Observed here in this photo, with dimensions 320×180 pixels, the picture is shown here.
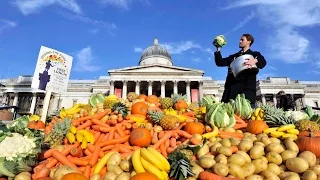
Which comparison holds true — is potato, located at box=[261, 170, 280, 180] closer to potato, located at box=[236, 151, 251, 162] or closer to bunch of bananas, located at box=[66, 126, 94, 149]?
potato, located at box=[236, 151, 251, 162]

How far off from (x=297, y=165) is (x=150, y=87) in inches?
1704

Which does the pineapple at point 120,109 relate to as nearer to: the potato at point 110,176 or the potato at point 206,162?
the potato at point 110,176

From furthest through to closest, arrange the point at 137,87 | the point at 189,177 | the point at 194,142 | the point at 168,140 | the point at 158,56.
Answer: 1. the point at 158,56
2. the point at 137,87
3. the point at 168,140
4. the point at 194,142
5. the point at 189,177

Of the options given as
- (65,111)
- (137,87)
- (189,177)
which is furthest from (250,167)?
(137,87)

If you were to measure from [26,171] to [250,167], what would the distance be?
2.98 meters

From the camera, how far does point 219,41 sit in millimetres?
6320

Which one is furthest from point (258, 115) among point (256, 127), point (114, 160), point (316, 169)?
point (114, 160)

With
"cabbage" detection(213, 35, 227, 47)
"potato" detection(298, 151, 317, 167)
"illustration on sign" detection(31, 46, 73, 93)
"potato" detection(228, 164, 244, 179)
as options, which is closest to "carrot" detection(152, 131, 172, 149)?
"potato" detection(228, 164, 244, 179)

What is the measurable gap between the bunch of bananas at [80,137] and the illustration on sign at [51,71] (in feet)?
4.21

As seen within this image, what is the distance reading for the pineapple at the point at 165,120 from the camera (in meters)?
4.49

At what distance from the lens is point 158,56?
57125 mm

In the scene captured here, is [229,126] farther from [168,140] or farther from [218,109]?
[168,140]

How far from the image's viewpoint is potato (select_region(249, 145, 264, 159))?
3386 mm

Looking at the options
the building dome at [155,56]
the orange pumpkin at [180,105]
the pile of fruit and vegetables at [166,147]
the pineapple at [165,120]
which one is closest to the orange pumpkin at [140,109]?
the pile of fruit and vegetables at [166,147]
